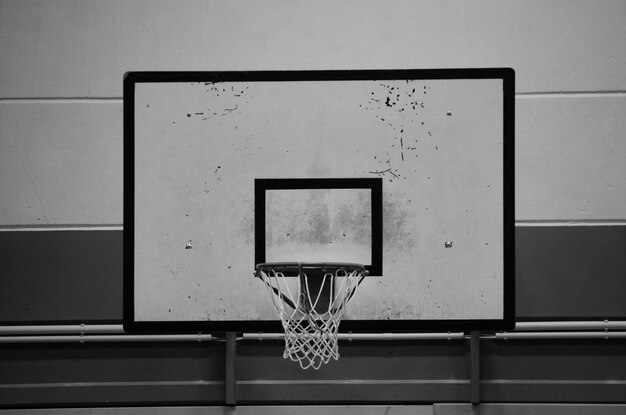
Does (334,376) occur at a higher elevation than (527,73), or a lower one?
lower

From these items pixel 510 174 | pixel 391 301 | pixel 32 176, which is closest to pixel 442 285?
pixel 391 301

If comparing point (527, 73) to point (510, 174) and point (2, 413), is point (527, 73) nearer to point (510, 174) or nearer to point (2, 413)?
point (510, 174)

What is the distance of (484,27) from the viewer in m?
4.07

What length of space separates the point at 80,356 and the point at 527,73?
2413 millimetres

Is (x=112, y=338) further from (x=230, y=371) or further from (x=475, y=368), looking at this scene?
(x=475, y=368)

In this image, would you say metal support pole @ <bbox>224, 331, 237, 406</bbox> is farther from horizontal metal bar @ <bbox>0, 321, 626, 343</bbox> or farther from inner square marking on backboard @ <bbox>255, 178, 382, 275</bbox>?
inner square marking on backboard @ <bbox>255, 178, 382, 275</bbox>

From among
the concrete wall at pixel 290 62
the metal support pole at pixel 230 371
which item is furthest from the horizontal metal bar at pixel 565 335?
the metal support pole at pixel 230 371

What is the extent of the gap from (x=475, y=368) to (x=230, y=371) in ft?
3.57

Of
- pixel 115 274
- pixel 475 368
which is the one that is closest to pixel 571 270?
pixel 475 368

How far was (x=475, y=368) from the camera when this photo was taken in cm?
393

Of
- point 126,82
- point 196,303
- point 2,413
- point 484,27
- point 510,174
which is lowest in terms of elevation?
point 2,413

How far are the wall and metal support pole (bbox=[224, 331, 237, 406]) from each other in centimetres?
6

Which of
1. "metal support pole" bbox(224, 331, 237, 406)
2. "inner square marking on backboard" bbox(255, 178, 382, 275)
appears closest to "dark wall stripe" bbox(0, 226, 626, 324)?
"metal support pole" bbox(224, 331, 237, 406)

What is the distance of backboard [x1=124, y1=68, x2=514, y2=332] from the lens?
3.25 meters
